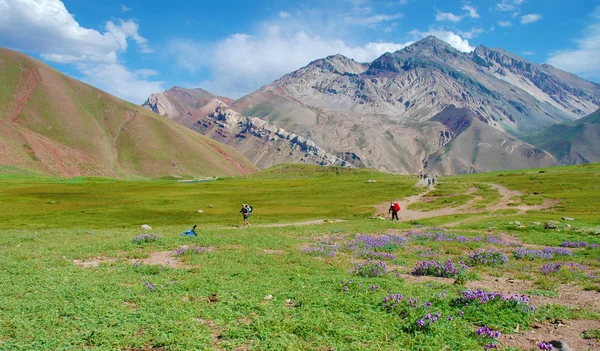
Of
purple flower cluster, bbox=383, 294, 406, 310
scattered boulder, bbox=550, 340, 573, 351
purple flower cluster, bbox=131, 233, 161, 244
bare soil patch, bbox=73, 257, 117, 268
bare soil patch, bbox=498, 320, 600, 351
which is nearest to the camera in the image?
scattered boulder, bbox=550, 340, 573, 351

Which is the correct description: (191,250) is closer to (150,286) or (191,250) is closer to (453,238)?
(150,286)

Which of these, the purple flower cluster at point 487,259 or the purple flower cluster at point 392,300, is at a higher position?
the purple flower cluster at point 392,300

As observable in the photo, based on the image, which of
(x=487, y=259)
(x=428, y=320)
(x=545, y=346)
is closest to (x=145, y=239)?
(x=428, y=320)

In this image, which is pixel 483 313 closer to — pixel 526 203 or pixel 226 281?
pixel 226 281

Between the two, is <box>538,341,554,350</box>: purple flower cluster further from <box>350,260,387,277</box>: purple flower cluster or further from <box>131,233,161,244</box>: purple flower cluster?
<box>131,233,161,244</box>: purple flower cluster

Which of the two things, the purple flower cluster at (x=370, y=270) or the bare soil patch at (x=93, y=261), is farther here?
the bare soil patch at (x=93, y=261)

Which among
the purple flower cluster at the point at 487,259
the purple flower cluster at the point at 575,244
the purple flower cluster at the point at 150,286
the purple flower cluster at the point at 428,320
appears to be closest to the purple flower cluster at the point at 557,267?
the purple flower cluster at the point at 487,259

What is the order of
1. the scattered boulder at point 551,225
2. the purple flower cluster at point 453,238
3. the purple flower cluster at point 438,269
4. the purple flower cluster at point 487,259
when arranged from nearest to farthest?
the purple flower cluster at point 438,269, the purple flower cluster at point 487,259, the purple flower cluster at point 453,238, the scattered boulder at point 551,225

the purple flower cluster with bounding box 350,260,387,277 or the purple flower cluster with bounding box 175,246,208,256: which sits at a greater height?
the purple flower cluster with bounding box 350,260,387,277

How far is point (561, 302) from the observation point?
13.3 meters

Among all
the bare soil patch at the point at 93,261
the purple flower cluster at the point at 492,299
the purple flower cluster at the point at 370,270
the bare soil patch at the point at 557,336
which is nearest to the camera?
the bare soil patch at the point at 557,336

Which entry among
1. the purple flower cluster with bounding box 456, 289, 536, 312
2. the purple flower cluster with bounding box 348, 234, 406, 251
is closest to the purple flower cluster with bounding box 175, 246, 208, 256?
the purple flower cluster with bounding box 348, 234, 406, 251

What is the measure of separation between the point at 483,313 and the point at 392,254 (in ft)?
36.5

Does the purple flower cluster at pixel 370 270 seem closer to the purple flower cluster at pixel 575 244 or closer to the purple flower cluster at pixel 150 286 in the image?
the purple flower cluster at pixel 150 286
